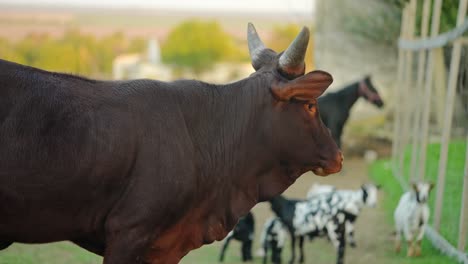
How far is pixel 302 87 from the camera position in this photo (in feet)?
17.4

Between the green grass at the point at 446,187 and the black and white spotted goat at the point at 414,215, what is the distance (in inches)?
7.7

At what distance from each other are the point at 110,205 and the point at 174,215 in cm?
38

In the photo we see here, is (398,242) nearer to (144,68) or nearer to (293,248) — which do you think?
(293,248)

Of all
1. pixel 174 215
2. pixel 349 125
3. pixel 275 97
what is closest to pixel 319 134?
pixel 275 97

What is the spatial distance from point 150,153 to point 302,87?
3.42ft

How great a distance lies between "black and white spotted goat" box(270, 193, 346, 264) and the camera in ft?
30.0

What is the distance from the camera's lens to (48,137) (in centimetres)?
464

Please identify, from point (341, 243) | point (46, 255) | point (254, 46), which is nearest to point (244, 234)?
point (341, 243)

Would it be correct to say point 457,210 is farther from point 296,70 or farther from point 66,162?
point 66,162

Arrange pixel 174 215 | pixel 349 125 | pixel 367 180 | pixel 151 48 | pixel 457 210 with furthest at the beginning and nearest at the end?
pixel 151 48 → pixel 349 125 → pixel 367 180 → pixel 457 210 → pixel 174 215

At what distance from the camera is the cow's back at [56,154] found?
4.57 meters

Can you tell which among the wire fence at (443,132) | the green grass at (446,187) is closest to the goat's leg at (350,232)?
the green grass at (446,187)

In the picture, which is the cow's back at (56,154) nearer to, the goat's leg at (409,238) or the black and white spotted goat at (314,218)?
the black and white spotted goat at (314,218)

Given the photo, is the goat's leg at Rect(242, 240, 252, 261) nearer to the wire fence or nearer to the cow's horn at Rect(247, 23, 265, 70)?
the wire fence
